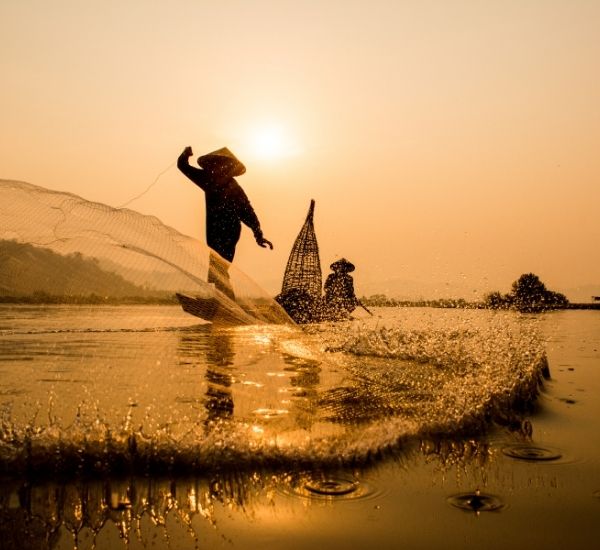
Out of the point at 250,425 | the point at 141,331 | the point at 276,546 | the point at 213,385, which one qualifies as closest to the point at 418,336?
the point at 141,331

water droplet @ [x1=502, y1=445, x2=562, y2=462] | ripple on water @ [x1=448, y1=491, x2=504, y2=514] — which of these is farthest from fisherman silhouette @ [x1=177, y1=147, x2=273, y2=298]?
ripple on water @ [x1=448, y1=491, x2=504, y2=514]

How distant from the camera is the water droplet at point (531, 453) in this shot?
2.81 meters

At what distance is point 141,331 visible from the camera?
9180 mm

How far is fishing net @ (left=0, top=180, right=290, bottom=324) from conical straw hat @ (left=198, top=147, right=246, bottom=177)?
16.7ft

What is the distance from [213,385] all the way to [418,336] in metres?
5.18

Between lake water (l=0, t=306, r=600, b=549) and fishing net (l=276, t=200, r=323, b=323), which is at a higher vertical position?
fishing net (l=276, t=200, r=323, b=323)

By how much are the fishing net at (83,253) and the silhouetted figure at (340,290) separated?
13.8 meters

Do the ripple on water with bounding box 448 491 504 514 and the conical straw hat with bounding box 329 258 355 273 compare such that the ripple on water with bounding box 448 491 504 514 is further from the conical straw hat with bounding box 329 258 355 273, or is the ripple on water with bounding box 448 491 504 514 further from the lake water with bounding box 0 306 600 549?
the conical straw hat with bounding box 329 258 355 273

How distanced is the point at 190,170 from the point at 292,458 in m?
8.70

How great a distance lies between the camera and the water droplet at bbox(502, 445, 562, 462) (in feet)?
9.21

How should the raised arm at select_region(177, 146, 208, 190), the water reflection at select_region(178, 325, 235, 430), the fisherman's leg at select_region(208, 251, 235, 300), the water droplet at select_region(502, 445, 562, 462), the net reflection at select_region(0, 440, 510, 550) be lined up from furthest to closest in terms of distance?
the raised arm at select_region(177, 146, 208, 190)
the fisherman's leg at select_region(208, 251, 235, 300)
the water reflection at select_region(178, 325, 235, 430)
the water droplet at select_region(502, 445, 562, 462)
the net reflection at select_region(0, 440, 510, 550)

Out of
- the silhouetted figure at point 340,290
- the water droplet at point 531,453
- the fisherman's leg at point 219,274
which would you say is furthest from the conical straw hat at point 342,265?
the water droplet at point 531,453

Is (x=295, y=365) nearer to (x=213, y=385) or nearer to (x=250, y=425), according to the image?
(x=213, y=385)

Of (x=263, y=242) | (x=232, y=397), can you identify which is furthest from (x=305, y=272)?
(x=232, y=397)
